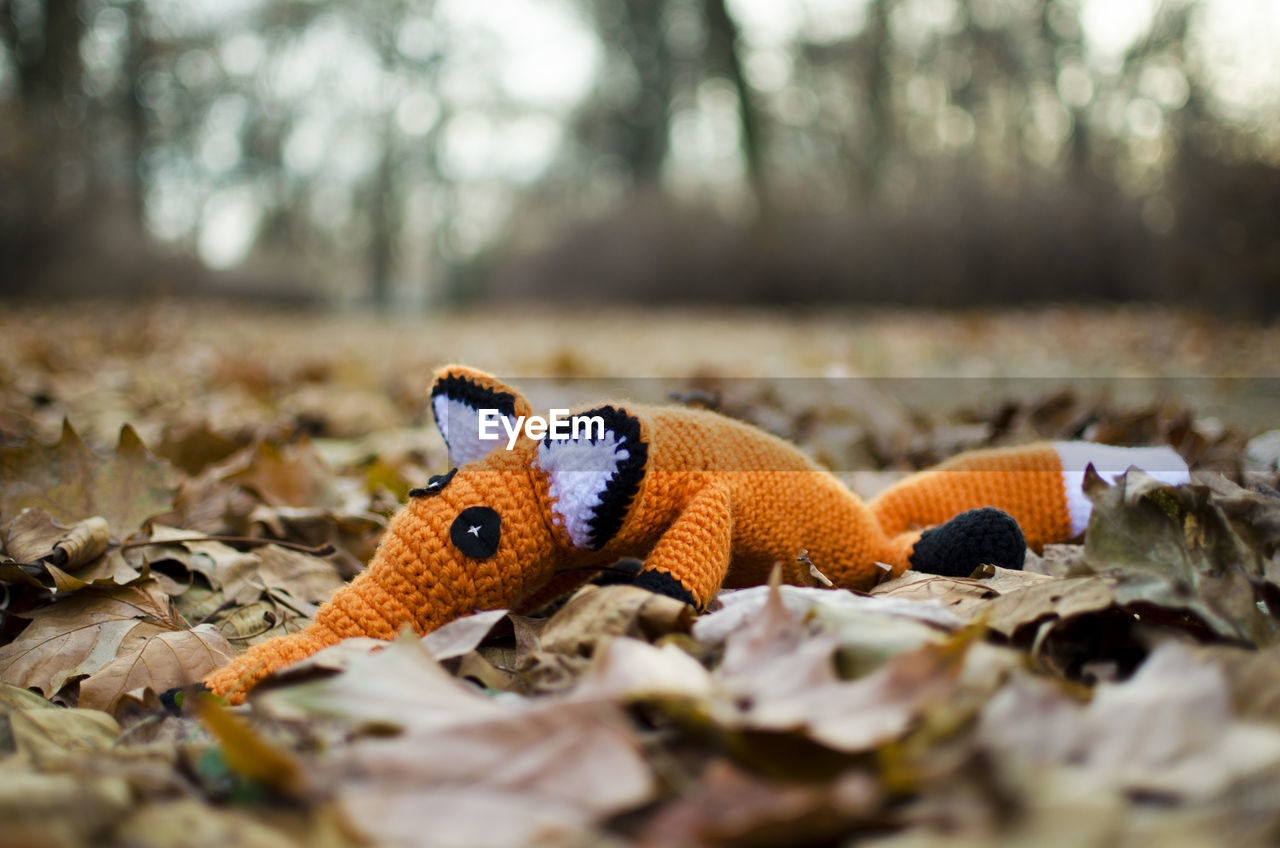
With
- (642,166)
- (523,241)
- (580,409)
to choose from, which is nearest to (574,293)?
(523,241)

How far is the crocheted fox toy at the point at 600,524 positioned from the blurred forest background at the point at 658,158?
7.39m

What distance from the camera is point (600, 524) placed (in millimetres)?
1062

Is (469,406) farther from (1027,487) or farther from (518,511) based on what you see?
(1027,487)

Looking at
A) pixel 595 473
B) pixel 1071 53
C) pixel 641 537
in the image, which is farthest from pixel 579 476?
pixel 1071 53

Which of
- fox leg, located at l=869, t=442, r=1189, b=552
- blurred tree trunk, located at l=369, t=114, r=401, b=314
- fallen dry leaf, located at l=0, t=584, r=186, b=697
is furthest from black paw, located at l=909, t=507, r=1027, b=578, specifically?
blurred tree trunk, located at l=369, t=114, r=401, b=314

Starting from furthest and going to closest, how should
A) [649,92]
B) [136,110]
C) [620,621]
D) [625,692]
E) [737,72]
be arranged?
[649,92] → [136,110] → [737,72] → [620,621] → [625,692]

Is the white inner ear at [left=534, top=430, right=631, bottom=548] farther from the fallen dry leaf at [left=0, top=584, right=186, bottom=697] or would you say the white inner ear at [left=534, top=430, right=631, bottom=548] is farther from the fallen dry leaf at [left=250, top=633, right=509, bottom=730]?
the fallen dry leaf at [left=0, top=584, right=186, bottom=697]

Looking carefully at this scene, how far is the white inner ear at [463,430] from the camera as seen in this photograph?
1.16m

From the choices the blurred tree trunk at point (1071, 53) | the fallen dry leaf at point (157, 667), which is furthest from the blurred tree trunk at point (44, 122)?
the blurred tree trunk at point (1071, 53)

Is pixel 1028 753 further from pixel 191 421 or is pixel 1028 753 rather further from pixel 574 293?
pixel 574 293

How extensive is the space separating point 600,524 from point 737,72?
417 inches

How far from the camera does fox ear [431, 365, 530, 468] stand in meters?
1.16

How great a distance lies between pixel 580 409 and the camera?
1.12 metres

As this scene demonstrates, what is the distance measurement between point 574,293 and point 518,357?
29.6 feet
